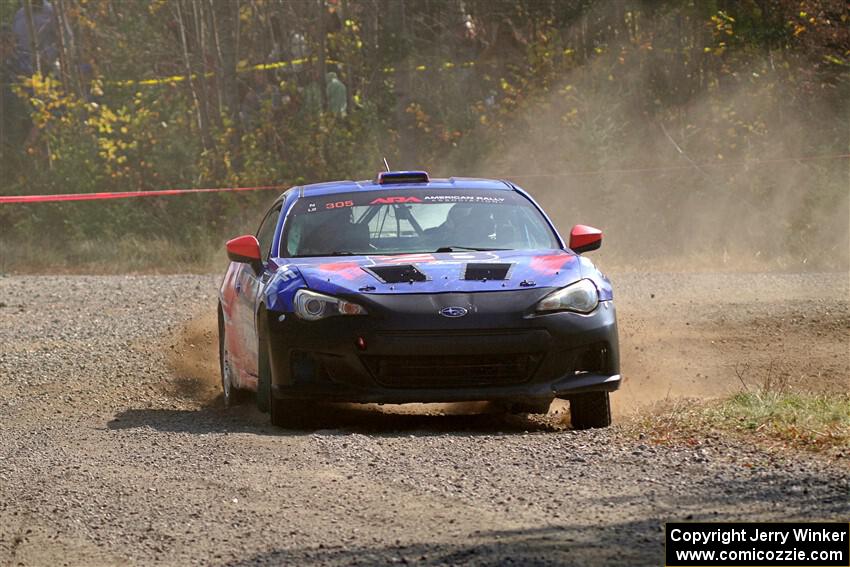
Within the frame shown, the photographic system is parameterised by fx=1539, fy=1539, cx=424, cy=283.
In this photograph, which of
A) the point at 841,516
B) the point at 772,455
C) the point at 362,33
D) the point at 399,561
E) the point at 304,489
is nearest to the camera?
the point at 399,561

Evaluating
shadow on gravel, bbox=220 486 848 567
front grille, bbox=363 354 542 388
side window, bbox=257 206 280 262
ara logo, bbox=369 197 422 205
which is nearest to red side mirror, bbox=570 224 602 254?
ara logo, bbox=369 197 422 205

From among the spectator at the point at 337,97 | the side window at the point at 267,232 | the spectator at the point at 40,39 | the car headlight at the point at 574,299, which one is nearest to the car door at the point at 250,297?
the side window at the point at 267,232

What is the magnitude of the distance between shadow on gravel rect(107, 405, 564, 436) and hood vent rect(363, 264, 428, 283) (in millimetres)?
851

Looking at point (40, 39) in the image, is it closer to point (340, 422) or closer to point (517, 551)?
point (340, 422)

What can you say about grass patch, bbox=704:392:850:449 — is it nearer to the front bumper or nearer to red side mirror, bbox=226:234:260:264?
the front bumper

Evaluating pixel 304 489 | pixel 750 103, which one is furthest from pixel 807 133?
pixel 304 489

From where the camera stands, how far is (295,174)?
97.5ft

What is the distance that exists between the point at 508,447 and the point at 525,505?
1.47 meters

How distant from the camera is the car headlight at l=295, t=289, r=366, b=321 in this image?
8.39 metres

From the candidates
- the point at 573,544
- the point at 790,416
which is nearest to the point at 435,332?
the point at 790,416

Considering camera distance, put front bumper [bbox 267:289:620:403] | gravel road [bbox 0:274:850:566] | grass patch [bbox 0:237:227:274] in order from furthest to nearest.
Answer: grass patch [bbox 0:237:227:274] < front bumper [bbox 267:289:620:403] < gravel road [bbox 0:274:850:566]

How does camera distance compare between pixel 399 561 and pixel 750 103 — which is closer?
pixel 399 561

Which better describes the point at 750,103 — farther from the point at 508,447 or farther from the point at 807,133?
the point at 508,447

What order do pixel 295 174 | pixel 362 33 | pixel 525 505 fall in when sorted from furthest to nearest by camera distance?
pixel 362 33, pixel 295 174, pixel 525 505
